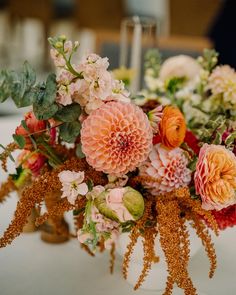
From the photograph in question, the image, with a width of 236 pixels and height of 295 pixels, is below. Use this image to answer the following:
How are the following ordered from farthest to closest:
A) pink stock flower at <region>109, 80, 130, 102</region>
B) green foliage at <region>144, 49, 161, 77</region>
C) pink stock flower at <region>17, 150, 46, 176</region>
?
green foliage at <region>144, 49, 161, 77</region> → pink stock flower at <region>17, 150, 46, 176</region> → pink stock flower at <region>109, 80, 130, 102</region>

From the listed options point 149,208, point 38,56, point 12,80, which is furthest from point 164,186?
point 38,56

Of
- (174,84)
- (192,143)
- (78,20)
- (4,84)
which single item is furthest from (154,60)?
(78,20)

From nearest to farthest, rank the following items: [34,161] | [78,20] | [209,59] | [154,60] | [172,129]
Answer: [172,129] → [34,161] → [209,59] → [154,60] → [78,20]

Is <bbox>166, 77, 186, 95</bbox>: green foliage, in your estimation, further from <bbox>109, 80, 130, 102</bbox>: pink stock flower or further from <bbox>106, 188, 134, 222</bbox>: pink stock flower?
<bbox>106, 188, 134, 222</bbox>: pink stock flower

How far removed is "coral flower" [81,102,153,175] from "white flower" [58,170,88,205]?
0.10ft

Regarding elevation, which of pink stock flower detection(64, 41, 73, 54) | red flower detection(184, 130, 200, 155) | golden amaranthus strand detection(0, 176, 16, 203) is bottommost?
golden amaranthus strand detection(0, 176, 16, 203)

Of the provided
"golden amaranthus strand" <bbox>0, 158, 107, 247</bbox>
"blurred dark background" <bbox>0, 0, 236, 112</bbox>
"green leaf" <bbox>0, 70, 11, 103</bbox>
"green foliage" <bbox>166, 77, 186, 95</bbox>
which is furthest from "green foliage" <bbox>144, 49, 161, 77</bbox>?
"blurred dark background" <bbox>0, 0, 236, 112</bbox>

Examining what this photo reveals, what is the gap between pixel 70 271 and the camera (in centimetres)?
97

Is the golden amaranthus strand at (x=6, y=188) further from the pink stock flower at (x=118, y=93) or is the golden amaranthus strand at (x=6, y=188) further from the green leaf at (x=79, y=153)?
the pink stock flower at (x=118, y=93)

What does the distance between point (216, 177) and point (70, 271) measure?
1.18ft

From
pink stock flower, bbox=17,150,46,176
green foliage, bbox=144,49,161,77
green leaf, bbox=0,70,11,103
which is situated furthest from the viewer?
green foliage, bbox=144,49,161,77

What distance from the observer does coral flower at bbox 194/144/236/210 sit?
0.75 meters

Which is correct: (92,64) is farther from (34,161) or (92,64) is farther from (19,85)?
(34,161)

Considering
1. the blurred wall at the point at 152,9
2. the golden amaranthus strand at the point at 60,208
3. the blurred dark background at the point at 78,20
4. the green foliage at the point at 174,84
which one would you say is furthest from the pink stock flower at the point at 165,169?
the blurred wall at the point at 152,9
